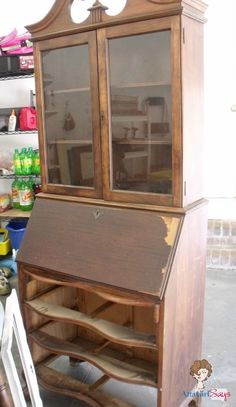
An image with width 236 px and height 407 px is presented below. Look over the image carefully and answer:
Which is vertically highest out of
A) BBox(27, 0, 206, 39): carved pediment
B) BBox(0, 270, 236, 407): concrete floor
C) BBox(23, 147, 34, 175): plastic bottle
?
BBox(27, 0, 206, 39): carved pediment

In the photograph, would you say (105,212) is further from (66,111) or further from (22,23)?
(22,23)

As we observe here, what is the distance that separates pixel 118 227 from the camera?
5.53 feet

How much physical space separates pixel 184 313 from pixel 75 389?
667mm

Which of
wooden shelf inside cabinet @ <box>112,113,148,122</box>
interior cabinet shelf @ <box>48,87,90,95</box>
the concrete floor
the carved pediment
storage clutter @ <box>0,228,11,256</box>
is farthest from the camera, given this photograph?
storage clutter @ <box>0,228,11,256</box>

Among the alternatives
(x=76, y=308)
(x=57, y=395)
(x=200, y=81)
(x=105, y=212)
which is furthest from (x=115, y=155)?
(x=57, y=395)

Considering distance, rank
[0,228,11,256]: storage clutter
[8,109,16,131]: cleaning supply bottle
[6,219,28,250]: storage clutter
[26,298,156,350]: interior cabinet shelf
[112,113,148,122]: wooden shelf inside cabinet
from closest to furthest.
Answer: [26,298,156,350]: interior cabinet shelf → [112,113,148,122]: wooden shelf inside cabinet → [8,109,16,131]: cleaning supply bottle → [6,219,28,250]: storage clutter → [0,228,11,256]: storage clutter

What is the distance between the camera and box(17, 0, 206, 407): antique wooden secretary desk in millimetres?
1533

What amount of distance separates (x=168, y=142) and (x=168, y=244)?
411 mm

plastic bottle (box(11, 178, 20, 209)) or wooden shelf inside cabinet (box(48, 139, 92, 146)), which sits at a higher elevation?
wooden shelf inside cabinet (box(48, 139, 92, 146))

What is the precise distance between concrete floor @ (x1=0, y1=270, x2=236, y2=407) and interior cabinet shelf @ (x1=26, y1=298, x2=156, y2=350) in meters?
0.51

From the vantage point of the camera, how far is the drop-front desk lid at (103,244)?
153 cm

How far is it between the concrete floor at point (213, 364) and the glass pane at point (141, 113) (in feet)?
3.52

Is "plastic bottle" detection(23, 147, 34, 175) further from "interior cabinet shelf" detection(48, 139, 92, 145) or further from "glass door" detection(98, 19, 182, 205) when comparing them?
"glass door" detection(98, 19, 182, 205)

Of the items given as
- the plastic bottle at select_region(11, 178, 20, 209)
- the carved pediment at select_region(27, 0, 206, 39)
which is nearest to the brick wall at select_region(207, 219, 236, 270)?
the plastic bottle at select_region(11, 178, 20, 209)
